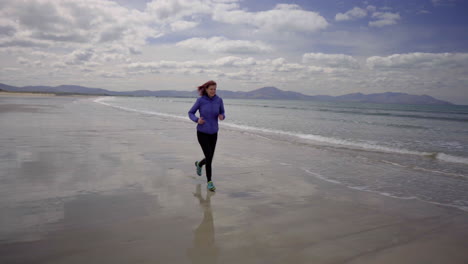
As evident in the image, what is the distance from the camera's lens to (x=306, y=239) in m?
3.58

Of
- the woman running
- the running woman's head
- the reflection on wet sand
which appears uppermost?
the running woman's head

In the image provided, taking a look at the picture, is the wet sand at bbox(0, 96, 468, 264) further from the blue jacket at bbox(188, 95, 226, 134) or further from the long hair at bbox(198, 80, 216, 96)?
the long hair at bbox(198, 80, 216, 96)

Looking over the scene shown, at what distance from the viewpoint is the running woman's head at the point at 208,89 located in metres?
5.56

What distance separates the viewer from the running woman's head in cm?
556

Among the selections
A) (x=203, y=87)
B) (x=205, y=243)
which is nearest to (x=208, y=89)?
(x=203, y=87)

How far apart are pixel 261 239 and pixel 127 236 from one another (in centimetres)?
161

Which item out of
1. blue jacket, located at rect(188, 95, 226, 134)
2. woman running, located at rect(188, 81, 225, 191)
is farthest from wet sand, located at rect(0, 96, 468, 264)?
blue jacket, located at rect(188, 95, 226, 134)

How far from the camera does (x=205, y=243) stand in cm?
339

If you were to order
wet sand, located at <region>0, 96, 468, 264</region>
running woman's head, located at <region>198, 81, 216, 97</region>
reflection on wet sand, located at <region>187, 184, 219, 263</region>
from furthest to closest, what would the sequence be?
1. running woman's head, located at <region>198, 81, 216, 97</region>
2. wet sand, located at <region>0, 96, 468, 264</region>
3. reflection on wet sand, located at <region>187, 184, 219, 263</region>

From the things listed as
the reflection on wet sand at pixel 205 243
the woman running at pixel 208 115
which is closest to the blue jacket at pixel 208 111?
the woman running at pixel 208 115

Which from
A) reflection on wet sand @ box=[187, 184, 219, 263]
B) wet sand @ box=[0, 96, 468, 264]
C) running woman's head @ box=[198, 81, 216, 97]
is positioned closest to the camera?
reflection on wet sand @ box=[187, 184, 219, 263]

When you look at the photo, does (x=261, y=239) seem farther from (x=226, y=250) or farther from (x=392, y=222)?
(x=392, y=222)

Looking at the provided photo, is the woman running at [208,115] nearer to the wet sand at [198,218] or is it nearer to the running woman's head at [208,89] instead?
the running woman's head at [208,89]

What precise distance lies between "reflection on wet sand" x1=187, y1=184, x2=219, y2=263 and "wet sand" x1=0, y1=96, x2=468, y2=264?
11mm
